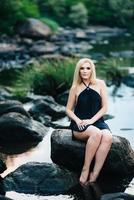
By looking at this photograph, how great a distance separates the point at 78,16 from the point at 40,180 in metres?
50.1

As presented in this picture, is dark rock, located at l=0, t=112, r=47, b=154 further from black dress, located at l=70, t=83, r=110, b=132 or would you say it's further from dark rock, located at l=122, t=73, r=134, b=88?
Answer: dark rock, located at l=122, t=73, r=134, b=88

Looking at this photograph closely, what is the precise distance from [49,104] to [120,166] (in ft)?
19.7

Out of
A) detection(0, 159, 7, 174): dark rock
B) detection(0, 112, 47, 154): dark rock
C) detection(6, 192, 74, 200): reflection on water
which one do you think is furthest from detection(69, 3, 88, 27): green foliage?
detection(6, 192, 74, 200): reflection on water

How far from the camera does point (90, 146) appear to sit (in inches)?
336

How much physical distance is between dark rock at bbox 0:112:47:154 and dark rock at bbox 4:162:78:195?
265 centimetres

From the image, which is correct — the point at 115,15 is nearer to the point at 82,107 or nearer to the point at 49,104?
the point at 49,104

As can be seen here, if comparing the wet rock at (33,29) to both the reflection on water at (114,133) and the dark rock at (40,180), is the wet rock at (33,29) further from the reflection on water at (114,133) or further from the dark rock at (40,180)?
the dark rock at (40,180)

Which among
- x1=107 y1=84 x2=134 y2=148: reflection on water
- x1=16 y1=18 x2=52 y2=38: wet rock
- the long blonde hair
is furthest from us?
Answer: x1=16 y1=18 x2=52 y2=38: wet rock

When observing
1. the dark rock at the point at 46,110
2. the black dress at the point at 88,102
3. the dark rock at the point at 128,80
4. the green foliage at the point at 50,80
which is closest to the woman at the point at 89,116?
the black dress at the point at 88,102

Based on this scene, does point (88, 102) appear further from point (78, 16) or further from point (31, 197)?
point (78, 16)

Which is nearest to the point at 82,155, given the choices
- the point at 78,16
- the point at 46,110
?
the point at 46,110

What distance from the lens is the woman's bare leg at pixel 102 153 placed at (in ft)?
28.1

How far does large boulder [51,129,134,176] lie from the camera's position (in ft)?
29.4

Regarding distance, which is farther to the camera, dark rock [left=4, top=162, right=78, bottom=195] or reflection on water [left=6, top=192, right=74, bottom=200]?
dark rock [left=4, top=162, right=78, bottom=195]
